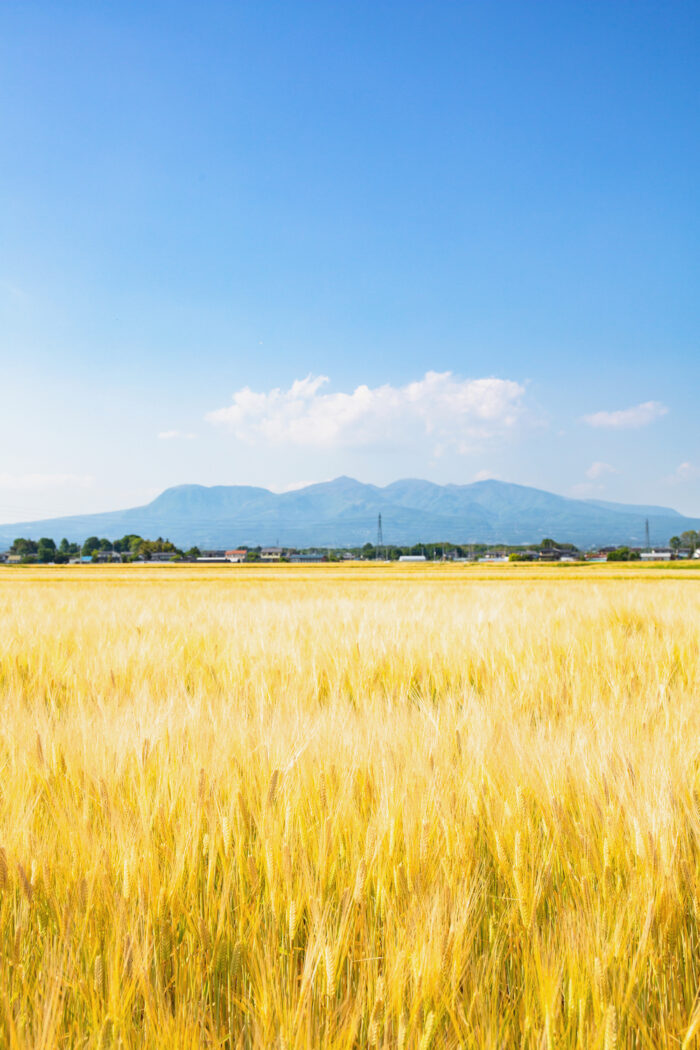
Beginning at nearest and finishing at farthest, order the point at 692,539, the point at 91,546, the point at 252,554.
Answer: the point at 91,546, the point at 252,554, the point at 692,539

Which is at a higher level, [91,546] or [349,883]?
[91,546]

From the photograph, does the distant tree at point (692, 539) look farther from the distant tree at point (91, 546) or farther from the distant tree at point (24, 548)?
the distant tree at point (24, 548)

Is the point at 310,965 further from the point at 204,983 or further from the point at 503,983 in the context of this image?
the point at 503,983

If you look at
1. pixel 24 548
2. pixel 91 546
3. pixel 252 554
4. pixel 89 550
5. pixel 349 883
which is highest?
pixel 91 546

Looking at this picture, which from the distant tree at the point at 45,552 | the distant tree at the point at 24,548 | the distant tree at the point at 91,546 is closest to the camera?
the distant tree at the point at 45,552

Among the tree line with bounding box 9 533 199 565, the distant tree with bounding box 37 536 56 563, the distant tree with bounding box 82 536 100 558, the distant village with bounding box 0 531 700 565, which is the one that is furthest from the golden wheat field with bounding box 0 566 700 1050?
the distant tree with bounding box 82 536 100 558

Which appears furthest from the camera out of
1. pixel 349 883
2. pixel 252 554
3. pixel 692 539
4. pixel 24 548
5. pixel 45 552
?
pixel 692 539

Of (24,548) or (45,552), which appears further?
(24,548)

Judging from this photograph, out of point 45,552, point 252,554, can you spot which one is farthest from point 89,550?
point 252,554

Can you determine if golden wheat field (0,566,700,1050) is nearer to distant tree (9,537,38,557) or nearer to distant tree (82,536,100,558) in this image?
distant tree (9,537,38,557)

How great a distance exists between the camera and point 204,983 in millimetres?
970

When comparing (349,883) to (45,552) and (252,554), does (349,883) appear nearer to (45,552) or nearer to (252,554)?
(45,552)

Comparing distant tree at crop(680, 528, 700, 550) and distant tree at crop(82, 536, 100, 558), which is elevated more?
distant tree at crop(82, 536, 100, 558)

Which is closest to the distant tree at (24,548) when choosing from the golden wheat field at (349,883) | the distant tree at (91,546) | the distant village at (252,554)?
the distant village at (252,554)
